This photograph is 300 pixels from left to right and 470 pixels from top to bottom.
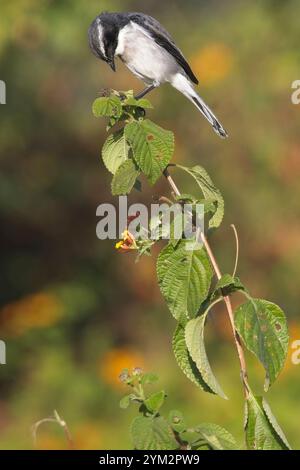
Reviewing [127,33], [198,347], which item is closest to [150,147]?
[198,347]

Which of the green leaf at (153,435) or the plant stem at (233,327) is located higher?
the plant stem at (233,327)

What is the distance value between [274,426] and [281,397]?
12.0 ft

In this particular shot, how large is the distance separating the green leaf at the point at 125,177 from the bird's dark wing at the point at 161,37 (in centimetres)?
199

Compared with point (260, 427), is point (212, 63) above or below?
above

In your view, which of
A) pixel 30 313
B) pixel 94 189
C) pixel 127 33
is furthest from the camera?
pixel 94 189

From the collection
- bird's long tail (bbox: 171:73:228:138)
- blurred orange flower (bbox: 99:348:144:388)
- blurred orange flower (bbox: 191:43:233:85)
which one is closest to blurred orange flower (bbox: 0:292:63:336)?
blurred orange flower (bbox: 99:348:144:388)

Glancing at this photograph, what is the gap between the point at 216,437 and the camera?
1341 mm

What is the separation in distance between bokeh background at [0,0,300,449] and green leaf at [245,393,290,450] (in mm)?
4202

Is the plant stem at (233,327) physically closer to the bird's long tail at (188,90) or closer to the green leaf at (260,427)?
the green leaf at (260,427)

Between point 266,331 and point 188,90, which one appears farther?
point 188,90

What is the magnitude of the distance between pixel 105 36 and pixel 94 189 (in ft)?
10.7

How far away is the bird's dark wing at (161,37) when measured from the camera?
3604 mm

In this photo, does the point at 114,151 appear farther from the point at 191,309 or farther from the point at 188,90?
the point at 188,90

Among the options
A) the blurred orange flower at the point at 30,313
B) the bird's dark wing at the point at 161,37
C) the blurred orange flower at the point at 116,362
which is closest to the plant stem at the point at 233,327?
the bird's dark wing at the point at 161,37
